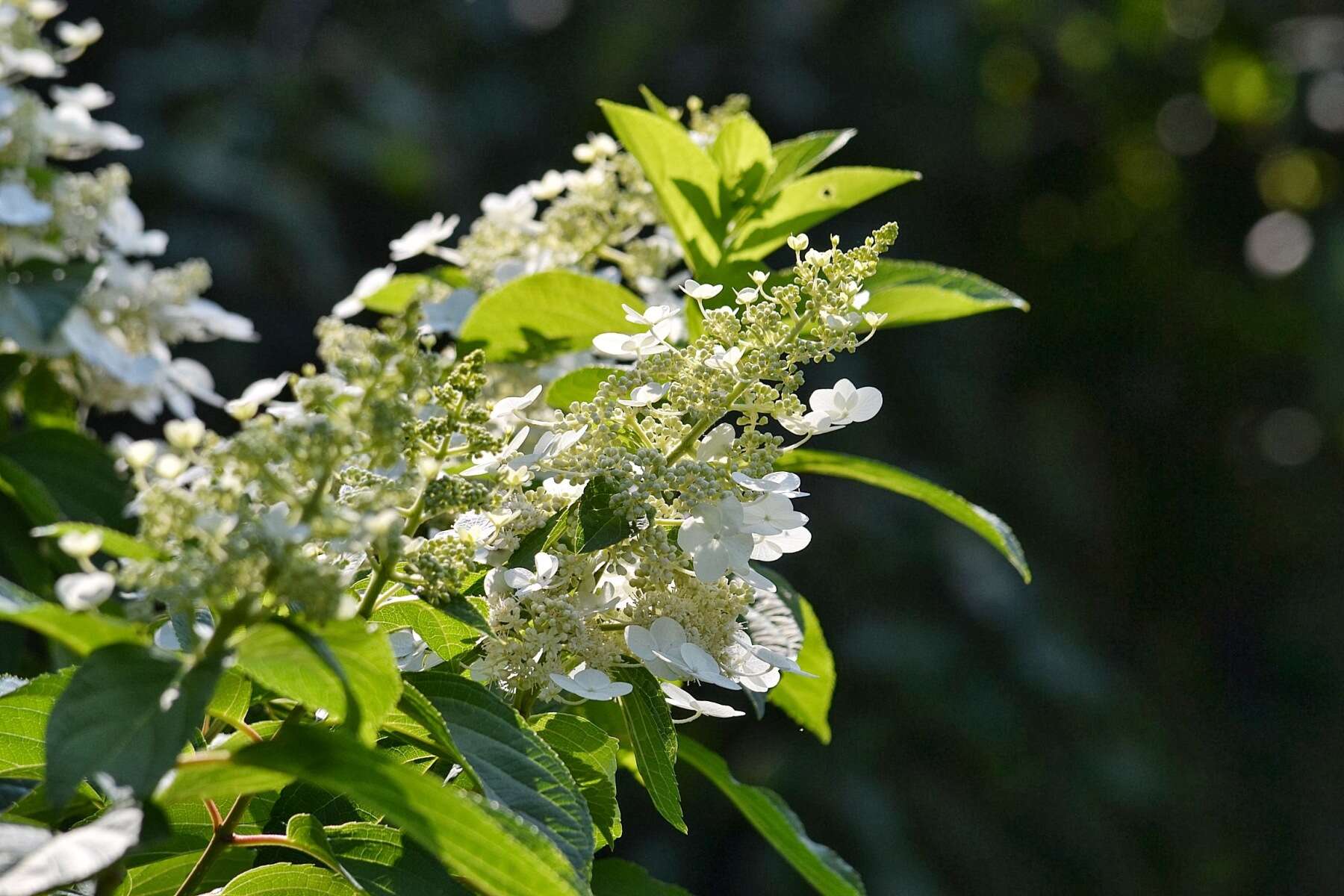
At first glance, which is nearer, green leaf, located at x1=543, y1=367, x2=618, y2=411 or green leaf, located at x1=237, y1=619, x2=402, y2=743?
green leaf, located at x1=237, y1=619, x2=402, y2=743

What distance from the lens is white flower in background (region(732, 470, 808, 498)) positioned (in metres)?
0.56

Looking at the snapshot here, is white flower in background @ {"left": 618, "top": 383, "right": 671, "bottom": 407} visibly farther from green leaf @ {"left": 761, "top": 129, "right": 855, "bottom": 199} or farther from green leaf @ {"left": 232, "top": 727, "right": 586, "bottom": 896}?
green leaf @ {"left": 761, "top": 129, "right": 855, "bottom": 199}

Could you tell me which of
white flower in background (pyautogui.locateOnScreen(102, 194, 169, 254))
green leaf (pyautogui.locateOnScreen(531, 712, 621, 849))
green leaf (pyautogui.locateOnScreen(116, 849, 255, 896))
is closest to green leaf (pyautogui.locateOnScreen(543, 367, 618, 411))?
green leaf (pyautogui.locateOnScreen(531, 712, 621, 849))

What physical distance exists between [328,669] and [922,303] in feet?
1.56

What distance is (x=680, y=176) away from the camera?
0.85 m

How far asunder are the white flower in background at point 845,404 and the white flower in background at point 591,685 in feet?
0.49

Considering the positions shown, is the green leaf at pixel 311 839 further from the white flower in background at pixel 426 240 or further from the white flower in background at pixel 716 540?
the white flower in background at pixel 426 240

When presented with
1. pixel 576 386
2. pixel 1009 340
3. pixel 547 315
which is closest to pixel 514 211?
pixel 547 315

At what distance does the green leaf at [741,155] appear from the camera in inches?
33.3

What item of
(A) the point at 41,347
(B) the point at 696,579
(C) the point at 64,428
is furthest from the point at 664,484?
(C) the point at 64,428

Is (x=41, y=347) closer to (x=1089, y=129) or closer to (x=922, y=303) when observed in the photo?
(x=922, y=303)

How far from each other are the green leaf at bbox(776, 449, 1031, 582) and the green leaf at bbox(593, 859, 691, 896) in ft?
0.76

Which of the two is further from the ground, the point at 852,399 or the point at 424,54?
the point at 424,54

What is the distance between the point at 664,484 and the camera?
1.84 ft
